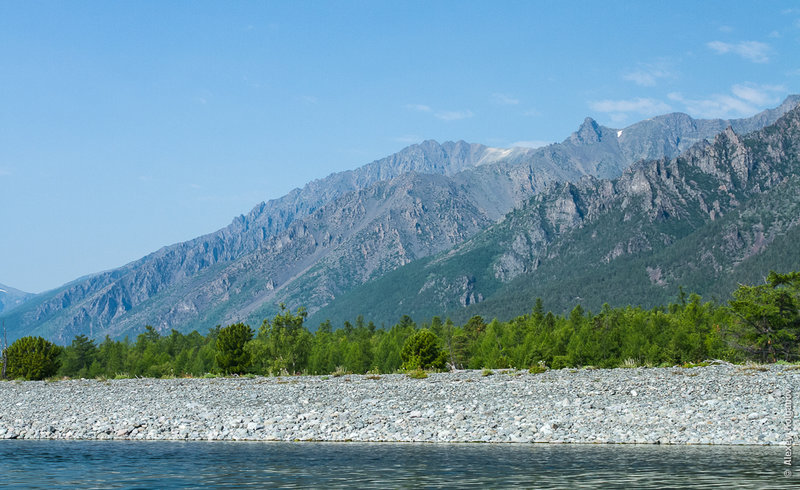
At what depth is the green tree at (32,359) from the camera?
78919 mm

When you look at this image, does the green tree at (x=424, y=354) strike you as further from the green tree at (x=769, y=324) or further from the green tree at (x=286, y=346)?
the green tree at (x=769, y=324)

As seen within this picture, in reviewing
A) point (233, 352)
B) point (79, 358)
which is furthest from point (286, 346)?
point (79, 358)

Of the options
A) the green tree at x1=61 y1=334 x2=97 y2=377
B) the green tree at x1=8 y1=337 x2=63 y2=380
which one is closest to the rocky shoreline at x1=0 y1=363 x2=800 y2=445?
the green tree at x1=8 y1=337 x2=63 y2=380

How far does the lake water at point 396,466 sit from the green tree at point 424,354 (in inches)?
1425

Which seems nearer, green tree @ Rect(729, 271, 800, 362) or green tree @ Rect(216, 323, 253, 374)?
green tree @ Rect(729, 271, 800, 362)

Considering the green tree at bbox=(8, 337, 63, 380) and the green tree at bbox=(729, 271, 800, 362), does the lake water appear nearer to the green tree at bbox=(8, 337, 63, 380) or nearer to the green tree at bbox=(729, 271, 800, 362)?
the green tree at bbox=(729, 271, 800, 362)

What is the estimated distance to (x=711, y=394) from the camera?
3709 cm

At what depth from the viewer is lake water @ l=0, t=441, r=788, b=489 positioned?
2228 centimetres

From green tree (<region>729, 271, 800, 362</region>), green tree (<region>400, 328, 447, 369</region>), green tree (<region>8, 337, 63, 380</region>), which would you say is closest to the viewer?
green tree (<region>729, 271, 800, 362</region>)

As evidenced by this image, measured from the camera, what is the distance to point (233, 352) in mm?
73562

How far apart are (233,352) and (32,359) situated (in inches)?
962

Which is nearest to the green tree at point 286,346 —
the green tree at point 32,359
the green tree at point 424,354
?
the green tree at point 424,354

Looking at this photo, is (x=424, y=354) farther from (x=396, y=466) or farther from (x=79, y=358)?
(x=79, y=358)

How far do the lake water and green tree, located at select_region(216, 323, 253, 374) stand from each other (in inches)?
1593
